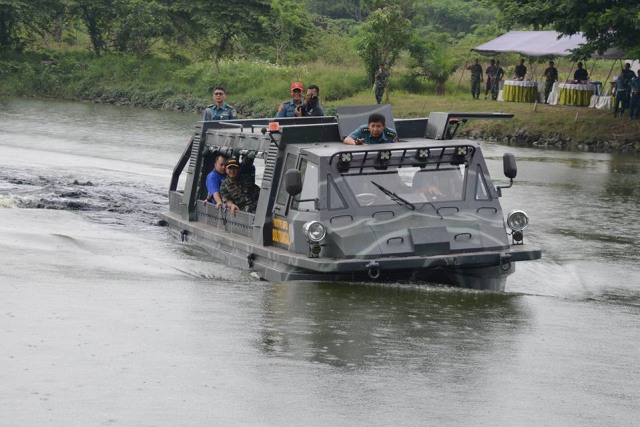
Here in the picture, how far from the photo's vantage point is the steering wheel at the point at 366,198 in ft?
39.5

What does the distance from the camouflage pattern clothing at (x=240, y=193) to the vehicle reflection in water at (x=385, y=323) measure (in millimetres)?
2383

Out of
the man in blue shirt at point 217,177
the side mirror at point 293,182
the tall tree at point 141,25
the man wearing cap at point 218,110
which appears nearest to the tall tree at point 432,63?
the tall tree at point 141,25

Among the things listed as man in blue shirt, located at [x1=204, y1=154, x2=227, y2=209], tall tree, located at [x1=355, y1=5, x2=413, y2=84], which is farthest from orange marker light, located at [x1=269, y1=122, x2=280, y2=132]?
tall tree, located at [x1=355, y1=5, x2=413, y2=84]

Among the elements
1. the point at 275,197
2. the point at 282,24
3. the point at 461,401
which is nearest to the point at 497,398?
the point at 461,401

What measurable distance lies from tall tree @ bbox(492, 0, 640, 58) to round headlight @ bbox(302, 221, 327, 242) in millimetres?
20700

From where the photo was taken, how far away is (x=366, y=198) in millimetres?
12086

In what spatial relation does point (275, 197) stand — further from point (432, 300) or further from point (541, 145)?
point (541, 145)

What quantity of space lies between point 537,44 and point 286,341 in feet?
102

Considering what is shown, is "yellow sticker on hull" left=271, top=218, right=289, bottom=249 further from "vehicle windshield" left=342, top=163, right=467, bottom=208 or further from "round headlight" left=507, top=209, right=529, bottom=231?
"round headlight" left=507, top=209, right=529, bottom=231

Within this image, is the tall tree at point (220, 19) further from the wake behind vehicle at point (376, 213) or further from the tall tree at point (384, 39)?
the wake behind vehicle at point (376, 213)

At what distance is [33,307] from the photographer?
32.2 feet

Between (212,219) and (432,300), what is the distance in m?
4.24

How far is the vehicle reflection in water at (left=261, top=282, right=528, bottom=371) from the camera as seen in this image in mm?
8914

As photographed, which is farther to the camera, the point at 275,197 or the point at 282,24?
the point at 282,24
